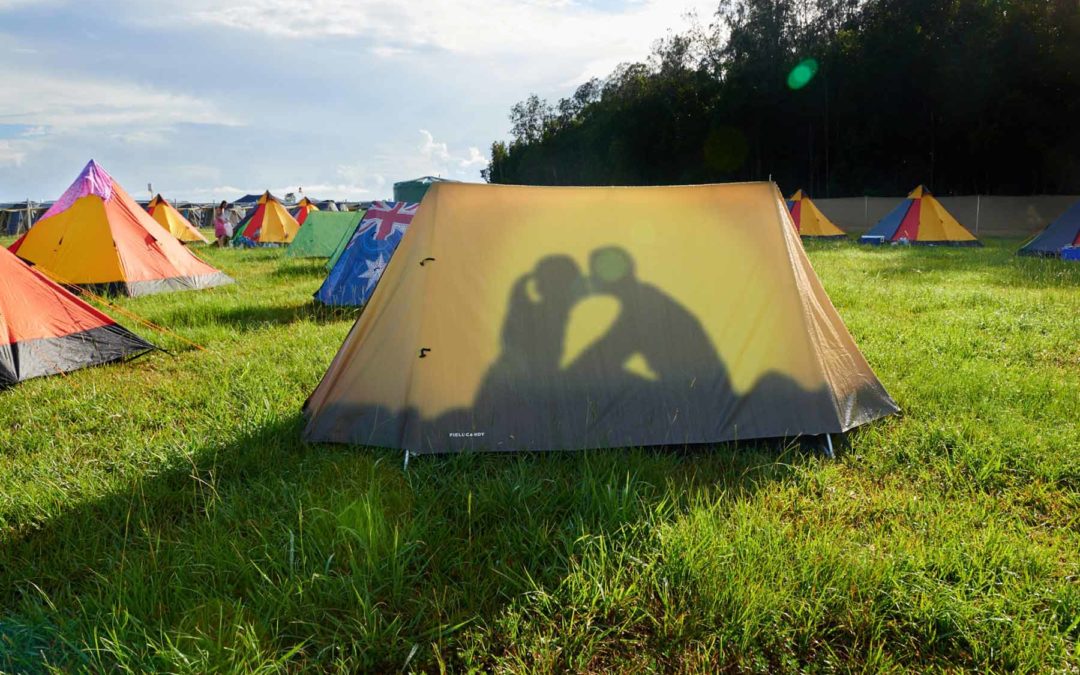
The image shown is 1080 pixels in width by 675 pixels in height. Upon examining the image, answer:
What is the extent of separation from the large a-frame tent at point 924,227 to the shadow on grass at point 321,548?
16355mm

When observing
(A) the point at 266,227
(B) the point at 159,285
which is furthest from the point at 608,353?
(A) the point at 266,227

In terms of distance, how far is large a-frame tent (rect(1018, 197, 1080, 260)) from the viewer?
454 inches

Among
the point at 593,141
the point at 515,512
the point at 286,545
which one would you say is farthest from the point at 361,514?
the point at 593,141

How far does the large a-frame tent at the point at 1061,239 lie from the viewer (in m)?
11.5

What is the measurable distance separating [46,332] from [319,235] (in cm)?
980

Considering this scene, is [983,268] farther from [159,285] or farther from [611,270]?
[159,285]

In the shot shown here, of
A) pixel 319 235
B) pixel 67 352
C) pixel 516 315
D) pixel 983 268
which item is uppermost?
pixel 319 235

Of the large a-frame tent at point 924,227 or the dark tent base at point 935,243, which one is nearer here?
the dark tent base at point 935,243

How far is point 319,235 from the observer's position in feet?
47.6

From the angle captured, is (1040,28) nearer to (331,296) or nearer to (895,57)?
(895,57)

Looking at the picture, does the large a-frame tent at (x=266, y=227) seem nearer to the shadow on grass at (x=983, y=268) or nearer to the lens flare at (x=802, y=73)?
the shadow on grass at (x=983, y=268)

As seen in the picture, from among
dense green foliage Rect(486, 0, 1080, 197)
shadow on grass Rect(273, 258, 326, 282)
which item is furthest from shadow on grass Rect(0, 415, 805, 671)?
dense green foliage Rect(486, 0, 1080, 197)

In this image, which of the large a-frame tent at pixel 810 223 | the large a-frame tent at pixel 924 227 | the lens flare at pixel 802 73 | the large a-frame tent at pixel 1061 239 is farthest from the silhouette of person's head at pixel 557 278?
the lens flare at pixel 802 73

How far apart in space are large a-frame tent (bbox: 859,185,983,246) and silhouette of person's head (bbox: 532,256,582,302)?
16.5 m
